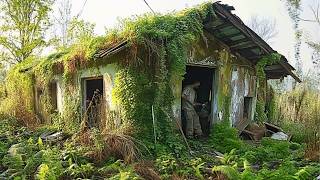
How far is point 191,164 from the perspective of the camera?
8.82 meters

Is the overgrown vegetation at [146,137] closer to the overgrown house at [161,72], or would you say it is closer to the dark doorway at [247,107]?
the overgrown house at [161,72]

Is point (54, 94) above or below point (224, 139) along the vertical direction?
above

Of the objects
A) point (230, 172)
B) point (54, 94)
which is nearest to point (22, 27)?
point (54, 94)

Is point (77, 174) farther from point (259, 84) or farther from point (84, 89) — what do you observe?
point (259, 84)

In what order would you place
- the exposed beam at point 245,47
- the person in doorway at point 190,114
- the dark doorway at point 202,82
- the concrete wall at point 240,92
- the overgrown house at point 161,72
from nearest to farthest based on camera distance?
the overgrown house at point 161,72
the person in doorway at point 190,114
the exposed beam at point 245,47
the concrete wall at point 240,92
the dark doorway at point 202,82

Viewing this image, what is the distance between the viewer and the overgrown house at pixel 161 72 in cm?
1037

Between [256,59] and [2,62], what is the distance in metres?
18.0

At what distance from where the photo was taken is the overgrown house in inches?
408

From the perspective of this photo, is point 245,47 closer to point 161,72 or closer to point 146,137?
point 161,72

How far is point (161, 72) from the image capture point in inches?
404

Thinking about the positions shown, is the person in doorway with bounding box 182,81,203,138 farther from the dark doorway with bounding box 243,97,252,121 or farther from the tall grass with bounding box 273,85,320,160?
the tall grass with bounding box 273,85,320,160

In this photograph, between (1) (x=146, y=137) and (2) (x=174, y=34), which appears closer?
(1) (x=146, y=137)

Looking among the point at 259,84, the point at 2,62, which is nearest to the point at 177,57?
the point at 259,84

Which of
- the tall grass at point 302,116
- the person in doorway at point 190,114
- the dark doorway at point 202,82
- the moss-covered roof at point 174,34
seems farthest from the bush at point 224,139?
the moss-covered roof at point 174,34
